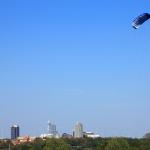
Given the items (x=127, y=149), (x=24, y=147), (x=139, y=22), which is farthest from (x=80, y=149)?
(x=139, y=22)

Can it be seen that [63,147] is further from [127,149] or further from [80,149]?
[80,149]

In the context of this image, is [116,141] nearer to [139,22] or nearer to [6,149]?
[6,149]

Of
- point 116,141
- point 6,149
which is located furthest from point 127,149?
point 6,149

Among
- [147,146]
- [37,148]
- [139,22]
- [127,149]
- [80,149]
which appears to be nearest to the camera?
[139,22]

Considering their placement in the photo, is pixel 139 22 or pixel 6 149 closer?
pixel 139 22

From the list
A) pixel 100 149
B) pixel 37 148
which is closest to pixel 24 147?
pixel 37 148

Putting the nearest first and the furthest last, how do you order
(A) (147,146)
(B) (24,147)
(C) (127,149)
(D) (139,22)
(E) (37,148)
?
1. (D) (139,22)
2. (C) (127,149)
3. (A) (147,146)
4. (E) (37,148)
5. (B) (24,147)

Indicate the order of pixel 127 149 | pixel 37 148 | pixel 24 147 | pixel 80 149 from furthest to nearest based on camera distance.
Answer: pixel 80 149, pixel 24 147, pixel 37 148, pixel 127 149

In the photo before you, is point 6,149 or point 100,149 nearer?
point 100,149
